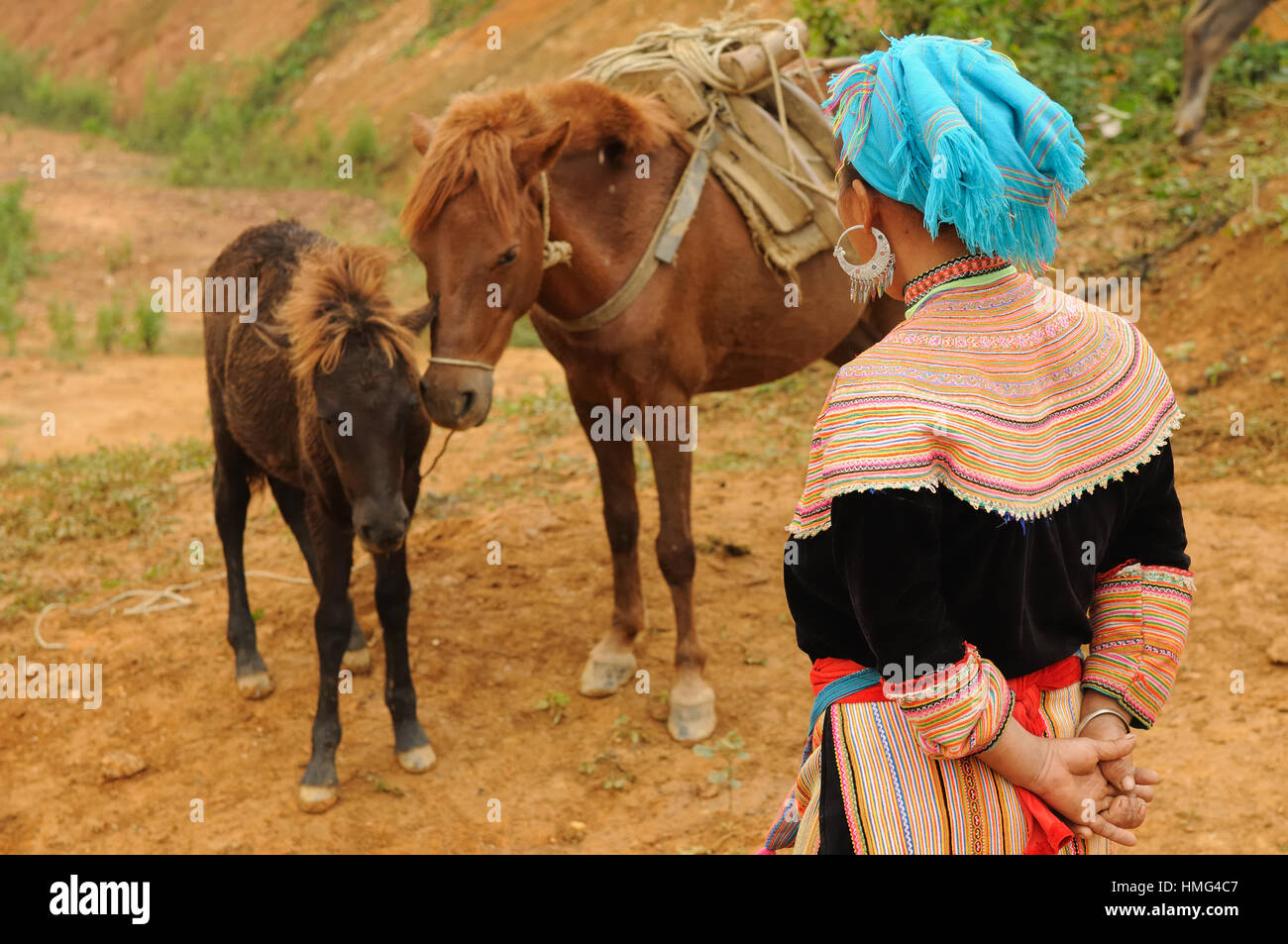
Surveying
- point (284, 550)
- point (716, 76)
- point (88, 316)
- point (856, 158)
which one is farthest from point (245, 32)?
point (856, 158)

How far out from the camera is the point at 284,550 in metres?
6.51

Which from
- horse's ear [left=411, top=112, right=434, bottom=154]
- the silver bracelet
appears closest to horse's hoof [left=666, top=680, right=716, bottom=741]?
horse's ear [left=411, top=112, right=434, bottom=154]

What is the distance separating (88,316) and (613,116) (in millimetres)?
9885

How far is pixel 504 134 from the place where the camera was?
3.92m

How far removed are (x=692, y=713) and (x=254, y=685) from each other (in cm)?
203

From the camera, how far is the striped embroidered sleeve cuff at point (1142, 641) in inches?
70.7

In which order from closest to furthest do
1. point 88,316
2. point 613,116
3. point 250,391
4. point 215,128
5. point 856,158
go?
point 856,158 < point 613,116 < point 250,391 < point 88,316 < point 215,128

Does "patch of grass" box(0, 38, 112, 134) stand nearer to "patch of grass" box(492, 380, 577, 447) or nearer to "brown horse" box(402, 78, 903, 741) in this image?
"patch of grass" box(492, 380, 577, 447)

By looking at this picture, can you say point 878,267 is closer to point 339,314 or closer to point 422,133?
point 339,314

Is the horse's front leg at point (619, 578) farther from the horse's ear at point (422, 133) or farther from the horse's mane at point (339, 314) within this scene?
the horse's ear at point (422, 133)

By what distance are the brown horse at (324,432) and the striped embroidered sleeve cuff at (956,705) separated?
2707 millimetres

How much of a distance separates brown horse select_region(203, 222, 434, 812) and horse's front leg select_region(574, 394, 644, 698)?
87 centimetres

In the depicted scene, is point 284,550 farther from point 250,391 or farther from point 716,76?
point 716,76

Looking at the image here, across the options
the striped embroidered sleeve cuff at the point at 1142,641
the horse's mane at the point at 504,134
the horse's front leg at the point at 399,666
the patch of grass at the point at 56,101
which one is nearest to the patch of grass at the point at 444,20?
the patch of grass at the point at 56,101
